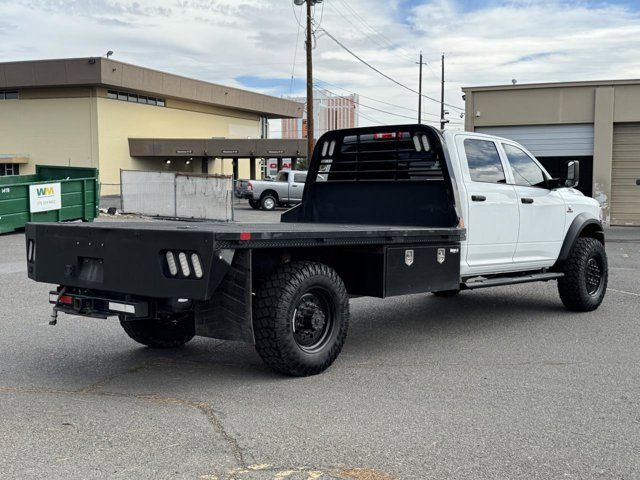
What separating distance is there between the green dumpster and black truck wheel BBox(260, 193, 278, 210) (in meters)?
12.9

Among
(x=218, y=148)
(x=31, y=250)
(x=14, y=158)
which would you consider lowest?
(x=31, y=250)

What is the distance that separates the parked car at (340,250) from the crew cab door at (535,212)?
0.06 feet

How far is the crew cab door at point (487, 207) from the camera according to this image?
293 inches

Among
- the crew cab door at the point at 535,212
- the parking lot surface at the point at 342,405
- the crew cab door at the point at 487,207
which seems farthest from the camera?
the crew cab door at the point at 535,212

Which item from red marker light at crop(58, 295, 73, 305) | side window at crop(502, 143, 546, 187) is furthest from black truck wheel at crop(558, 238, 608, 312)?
red marker light at crop(58, 295, 73, 305)

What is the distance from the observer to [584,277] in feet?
28.8

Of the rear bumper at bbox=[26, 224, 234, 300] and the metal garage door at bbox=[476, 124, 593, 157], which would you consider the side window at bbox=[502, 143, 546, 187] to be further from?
the metal garage door at bbox=[476, 124, 593, 157]

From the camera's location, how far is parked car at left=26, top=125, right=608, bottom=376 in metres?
5.16

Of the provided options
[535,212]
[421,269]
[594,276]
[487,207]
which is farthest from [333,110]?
[421,269]

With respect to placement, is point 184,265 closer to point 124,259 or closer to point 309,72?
point 124,259

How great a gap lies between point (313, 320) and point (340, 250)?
2.65ft

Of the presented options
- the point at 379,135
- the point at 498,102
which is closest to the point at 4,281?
the point at 379,135

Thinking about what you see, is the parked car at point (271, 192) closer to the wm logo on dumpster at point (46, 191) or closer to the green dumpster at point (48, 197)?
the green dumpster at point (48, 197)

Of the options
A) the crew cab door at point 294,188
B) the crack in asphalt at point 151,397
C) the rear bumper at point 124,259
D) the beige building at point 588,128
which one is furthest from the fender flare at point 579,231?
the crew cab door at point 294,188
